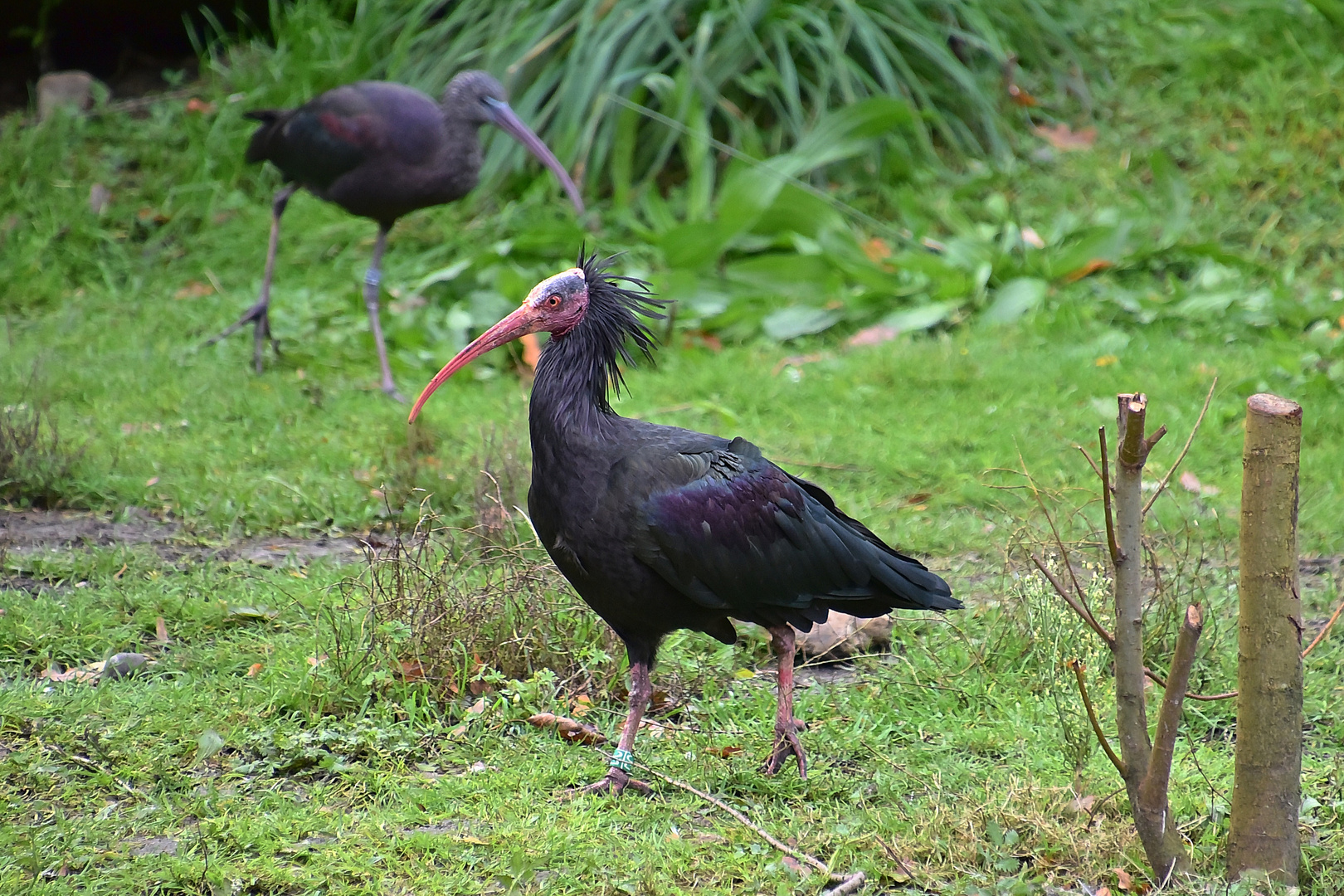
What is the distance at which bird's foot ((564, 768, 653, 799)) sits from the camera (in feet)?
10.8

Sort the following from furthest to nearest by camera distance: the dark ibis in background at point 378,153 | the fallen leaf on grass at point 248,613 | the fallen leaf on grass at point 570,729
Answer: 1. the dark ibis in background at point 378,153
2. the fallen leaf on grass at point 248,613
3. the fallen leaf on grass at point 570,729

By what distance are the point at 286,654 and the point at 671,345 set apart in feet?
11.4

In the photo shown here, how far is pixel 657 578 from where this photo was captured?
327cm

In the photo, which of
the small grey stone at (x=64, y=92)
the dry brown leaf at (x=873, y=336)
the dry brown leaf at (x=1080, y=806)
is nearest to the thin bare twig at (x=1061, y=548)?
the dry brown leaf at (x=1080, y=806)

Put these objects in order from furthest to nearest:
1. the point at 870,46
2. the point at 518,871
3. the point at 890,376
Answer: the point at 870,46, the point at 890,376, the point at 518,871

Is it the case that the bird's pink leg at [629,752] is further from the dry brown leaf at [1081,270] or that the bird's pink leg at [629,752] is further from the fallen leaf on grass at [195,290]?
A: the fallen leaf on grass at [195,290]

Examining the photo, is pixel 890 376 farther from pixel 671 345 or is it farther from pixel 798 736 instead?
pixel 798 736

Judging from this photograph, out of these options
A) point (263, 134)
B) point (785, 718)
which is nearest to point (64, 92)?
point (263, 134)

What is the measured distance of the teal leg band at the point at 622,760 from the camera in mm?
→ 3309

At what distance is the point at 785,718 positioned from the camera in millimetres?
3438

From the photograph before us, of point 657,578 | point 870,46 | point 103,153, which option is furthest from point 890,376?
point 103,153

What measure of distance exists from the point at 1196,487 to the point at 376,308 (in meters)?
3.99

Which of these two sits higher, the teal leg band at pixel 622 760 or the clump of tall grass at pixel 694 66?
the clump of tall grass at pixel 694 66

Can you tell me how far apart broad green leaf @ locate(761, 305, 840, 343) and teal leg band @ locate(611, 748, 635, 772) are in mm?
3967
